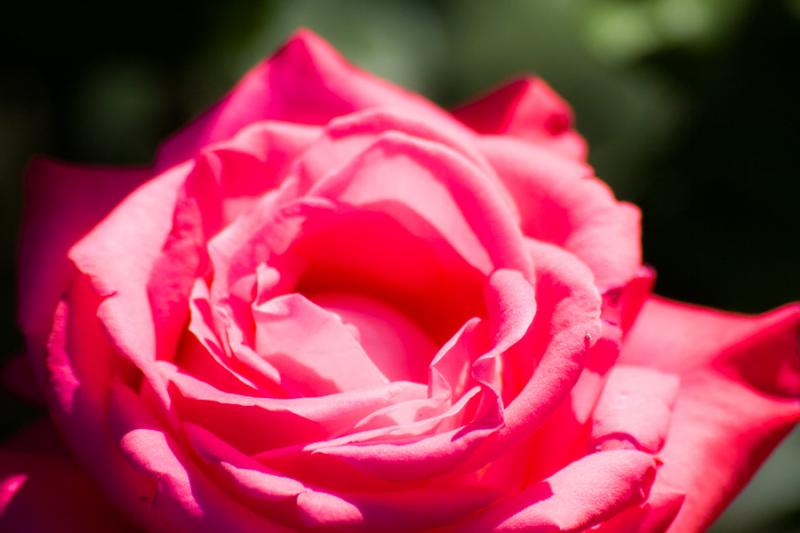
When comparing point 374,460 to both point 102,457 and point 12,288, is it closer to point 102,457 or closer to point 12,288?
point 102,457

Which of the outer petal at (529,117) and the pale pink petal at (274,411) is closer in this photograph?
the pale pink petal at (274,411)

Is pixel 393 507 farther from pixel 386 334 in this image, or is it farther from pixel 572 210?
pixel 572 210

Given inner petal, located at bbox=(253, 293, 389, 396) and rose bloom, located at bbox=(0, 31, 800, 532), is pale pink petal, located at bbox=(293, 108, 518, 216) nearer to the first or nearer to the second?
rose bloom, located at bbox=(0, 31, 800, 532)

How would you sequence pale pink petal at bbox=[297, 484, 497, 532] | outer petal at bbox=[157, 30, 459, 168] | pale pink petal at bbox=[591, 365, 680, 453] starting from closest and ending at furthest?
pale pink petal at bbox=[297, 484, 497, 532]
pale pink petal at bbox=[591, 365, 680, 453]
outer petal at bbox=[157, 30, 459, 168]

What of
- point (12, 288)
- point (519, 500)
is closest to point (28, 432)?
point (519, 500)

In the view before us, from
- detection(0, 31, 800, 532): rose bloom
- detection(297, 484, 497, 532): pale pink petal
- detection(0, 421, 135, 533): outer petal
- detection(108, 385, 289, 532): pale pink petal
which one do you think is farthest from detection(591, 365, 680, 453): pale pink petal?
detection(0, 421, 135, 533): outer petal

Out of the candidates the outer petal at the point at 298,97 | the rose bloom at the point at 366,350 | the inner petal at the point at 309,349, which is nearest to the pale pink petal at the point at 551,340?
the rose bloom at the point at 366,350

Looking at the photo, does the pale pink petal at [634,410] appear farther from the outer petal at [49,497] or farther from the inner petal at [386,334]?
the outer petal at [49,497]

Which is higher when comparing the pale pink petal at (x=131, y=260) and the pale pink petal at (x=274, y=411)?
the pale pink petal at (x=131, y=260)
